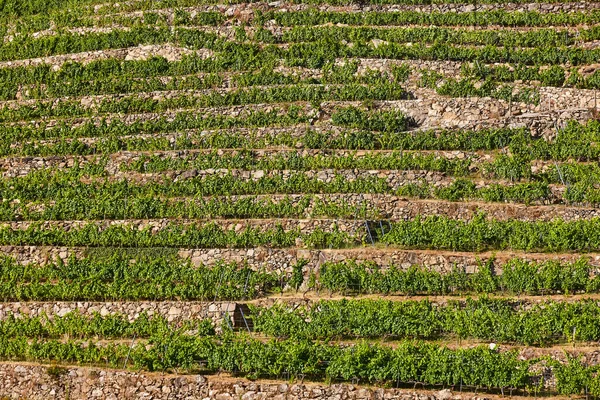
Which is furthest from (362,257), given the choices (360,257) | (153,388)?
(153,388)

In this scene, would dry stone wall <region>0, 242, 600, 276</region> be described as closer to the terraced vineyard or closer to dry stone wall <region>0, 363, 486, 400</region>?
the terraced vineyard

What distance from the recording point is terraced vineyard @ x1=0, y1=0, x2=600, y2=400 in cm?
3155

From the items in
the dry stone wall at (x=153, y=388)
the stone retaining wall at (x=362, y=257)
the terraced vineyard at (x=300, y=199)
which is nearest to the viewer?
the dry stone wall at (x=153, y=388)

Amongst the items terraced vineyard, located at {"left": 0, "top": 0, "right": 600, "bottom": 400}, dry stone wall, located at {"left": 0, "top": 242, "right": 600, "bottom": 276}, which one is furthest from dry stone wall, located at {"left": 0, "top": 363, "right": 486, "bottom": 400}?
dry stone wall, located at {"left": 0, "top": 242, "right": 600, "bottom": 276}

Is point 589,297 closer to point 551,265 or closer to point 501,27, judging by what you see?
point 551,265

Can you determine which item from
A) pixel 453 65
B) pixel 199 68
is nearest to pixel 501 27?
pixel 453 65

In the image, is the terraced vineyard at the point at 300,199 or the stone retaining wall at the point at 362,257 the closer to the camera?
the terraced vineyard at the point at 300,199

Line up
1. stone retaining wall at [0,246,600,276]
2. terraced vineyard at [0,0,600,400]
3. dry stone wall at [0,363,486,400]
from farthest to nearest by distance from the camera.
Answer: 1. stone retaining wall at [0,246,600,276]
2. terraced vineyard at [0,0,600,400]
3. dry stone wall at [0,363,486,400]

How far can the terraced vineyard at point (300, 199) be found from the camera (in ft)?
104

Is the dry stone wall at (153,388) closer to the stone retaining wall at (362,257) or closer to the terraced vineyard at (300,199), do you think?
the terraced vineyard at (300,199)

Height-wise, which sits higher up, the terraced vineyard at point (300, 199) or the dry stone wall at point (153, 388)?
the terraced vineyard at point (300, 199)

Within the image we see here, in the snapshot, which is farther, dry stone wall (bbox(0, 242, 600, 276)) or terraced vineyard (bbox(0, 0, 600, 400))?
dry stone wall (bbox(0, 242, 600, 276))

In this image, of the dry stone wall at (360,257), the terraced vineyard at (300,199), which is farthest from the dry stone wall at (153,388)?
the dry stone wall at (360,257)

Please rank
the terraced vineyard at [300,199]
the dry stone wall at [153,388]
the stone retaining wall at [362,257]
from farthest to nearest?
the stone retaining wall at [362,257]
the terraced vineyard at [300,199]
the dry stone wall at [153,388]
